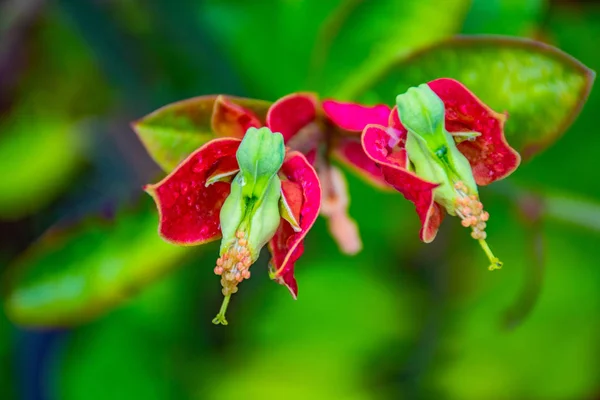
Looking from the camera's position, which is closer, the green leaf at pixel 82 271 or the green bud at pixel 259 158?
the green bud at pixel 259 158

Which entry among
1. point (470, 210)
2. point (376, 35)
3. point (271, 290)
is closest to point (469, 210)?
point (470, 210)

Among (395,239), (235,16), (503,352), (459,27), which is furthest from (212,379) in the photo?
(459,27)

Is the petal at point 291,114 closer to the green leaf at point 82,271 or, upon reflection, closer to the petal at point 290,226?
the petal at point 290,226

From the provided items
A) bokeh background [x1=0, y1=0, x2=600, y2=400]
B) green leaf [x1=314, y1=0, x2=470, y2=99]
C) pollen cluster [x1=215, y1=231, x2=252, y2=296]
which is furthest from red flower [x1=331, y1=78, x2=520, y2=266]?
bokeh background [x1=0, y1=0, x2=600, y2=400]

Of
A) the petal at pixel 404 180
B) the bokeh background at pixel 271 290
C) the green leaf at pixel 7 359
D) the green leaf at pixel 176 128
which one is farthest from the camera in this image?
the green leaf at pixel 7 359

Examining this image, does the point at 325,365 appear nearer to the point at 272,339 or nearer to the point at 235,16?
Result: the point at 272,339

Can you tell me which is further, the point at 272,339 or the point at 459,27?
the point at 272,339

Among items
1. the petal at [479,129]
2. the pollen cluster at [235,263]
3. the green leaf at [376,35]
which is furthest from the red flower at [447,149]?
the green leaf at [376,35]
